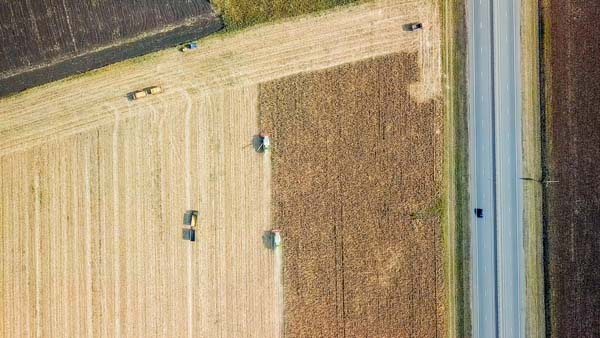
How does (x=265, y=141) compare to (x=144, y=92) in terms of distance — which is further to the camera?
(x=265, y=141)

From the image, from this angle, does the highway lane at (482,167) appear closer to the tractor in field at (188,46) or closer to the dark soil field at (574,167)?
the dark soil field at (574,167)

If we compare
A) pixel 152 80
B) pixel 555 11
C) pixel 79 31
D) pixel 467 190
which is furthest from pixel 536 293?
pixel 79 31

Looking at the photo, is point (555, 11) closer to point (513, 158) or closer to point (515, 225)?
point (513, 158)

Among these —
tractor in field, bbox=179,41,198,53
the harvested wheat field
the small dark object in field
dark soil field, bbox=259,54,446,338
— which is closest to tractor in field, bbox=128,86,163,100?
the harvested wheat field

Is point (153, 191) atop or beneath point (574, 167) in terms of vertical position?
beneath

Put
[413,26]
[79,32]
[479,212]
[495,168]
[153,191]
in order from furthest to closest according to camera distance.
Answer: [495,168] → [479,212] → [413,26] → [153,191] → [79,32]

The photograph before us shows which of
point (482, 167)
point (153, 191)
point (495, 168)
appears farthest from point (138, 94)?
point (495, 168)

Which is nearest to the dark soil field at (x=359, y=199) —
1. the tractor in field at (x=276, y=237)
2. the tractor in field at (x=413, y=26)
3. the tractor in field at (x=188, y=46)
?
the tractor in field at (x=276, y=237)

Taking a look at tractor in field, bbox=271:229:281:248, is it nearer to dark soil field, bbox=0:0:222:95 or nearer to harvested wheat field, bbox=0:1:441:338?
harvested wheat field, bbox=0:1:441:338

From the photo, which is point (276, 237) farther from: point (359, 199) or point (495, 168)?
point (495, 168)
